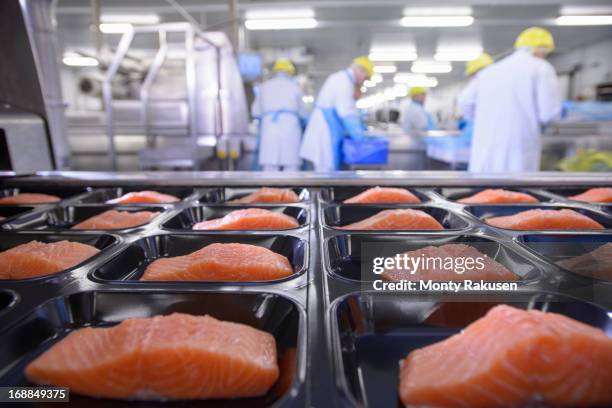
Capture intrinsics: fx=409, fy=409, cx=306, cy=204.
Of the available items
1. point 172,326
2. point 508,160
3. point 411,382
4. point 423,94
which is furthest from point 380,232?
point 423,94

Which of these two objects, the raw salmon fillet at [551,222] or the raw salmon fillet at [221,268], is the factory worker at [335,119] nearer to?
the raw salmon fillet at [551,222]

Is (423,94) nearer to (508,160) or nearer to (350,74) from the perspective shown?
(350,74)

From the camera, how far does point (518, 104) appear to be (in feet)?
13.6

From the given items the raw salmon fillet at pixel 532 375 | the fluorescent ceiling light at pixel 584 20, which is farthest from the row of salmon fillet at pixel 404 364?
the fluorescent ceiling light at pixel 584 20

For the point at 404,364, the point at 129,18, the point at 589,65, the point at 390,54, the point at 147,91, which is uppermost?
the point at 129,18

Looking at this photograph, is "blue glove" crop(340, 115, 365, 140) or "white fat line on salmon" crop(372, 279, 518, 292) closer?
"white fat line on salmon" crop(372, 279, 518, 292)

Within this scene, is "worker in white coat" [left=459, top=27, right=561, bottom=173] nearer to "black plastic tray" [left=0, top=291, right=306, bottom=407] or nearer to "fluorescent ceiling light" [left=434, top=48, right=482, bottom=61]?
"black plastic tray" [left=0, top=291, right=306, bottom=407]

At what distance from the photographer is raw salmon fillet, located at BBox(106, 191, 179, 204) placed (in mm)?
1827

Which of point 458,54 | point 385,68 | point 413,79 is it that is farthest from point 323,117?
point 413,79

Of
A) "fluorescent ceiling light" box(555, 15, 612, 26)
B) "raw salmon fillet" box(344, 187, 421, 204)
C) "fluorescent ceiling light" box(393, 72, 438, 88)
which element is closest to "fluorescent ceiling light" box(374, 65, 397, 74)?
"fluorescent ceiling light" box(393, 72, 438, 88)

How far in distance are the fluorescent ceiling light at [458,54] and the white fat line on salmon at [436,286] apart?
13.6m

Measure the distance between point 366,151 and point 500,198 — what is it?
3.33 m

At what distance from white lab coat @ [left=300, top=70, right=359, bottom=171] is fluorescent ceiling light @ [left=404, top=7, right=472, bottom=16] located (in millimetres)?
4244

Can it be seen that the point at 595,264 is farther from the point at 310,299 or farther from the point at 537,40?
the point at 537,40
